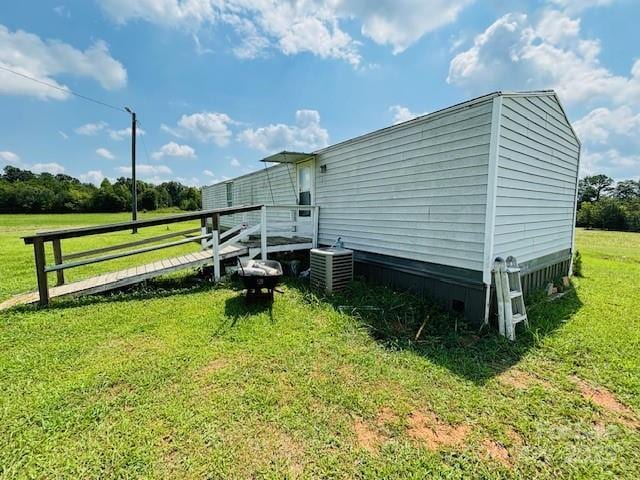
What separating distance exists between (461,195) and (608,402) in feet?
9.63

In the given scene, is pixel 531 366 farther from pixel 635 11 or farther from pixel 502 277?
pixel 635 11

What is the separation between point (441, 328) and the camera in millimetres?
4387

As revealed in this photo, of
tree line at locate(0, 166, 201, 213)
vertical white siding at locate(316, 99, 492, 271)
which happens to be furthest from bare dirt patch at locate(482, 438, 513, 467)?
tree line at locate(0, 166, 201, 213)

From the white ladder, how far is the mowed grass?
199 millimetres

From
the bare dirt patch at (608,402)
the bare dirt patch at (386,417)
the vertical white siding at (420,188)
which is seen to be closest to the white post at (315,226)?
the vertical white siding at (420,188)

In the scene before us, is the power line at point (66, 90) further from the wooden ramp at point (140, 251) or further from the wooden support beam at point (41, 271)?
the wooden support beam at point (41, 271)

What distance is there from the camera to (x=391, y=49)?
8.40 meters

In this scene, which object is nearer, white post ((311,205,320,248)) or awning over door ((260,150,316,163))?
awning over door ((260,150,316,163))

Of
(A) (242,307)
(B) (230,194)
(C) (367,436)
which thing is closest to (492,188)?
(C) (367,436)

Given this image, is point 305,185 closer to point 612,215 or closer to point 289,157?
point 289,157

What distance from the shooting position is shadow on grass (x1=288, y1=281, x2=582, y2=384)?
139 inches

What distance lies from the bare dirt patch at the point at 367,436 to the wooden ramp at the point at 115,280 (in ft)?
16.6

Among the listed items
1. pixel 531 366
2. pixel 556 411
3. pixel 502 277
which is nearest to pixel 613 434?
pixel 556 411

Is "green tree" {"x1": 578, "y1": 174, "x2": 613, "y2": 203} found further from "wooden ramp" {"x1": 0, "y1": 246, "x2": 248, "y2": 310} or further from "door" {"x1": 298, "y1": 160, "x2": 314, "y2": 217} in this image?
"wooden ramp" {"x1": 0, "y1": 246, "x2": 248, "y2": 310}
